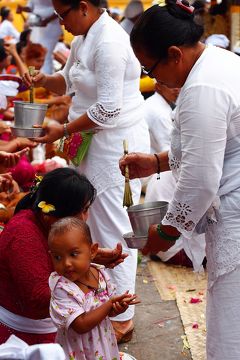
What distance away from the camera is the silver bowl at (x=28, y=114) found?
377cm

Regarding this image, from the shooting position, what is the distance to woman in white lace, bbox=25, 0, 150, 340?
353 cm

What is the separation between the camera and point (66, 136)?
12.3ft

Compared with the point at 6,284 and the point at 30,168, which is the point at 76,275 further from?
the point at 30,168

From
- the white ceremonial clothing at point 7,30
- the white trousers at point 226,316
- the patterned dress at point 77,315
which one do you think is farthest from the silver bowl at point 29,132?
the white ceremonial clothing at point 7,30

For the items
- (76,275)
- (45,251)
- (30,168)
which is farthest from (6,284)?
(30,168)

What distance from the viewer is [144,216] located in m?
2.75

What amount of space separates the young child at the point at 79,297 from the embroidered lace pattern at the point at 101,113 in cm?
117

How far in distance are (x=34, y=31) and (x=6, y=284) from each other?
8386 mm

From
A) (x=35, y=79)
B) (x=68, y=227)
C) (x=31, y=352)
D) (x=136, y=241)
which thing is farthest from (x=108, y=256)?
(x=35, y=79)

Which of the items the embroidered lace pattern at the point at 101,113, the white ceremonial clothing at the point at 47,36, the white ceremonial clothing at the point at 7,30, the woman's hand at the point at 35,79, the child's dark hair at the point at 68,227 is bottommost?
the white ceremonial clothing at the point at 7,30

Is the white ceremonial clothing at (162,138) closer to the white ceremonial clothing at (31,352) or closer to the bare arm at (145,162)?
the bare arm at (145,162)

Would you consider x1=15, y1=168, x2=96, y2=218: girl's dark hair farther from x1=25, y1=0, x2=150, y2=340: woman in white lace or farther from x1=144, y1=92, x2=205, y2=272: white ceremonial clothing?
x1=144, y1=92, x2=205, y2=272: white ceremonial clothing

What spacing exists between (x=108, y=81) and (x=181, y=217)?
4.39 feet

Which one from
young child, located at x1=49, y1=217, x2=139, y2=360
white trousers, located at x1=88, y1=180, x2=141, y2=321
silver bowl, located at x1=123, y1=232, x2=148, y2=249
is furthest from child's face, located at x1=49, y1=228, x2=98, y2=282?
white trousers, located at x1=88, y1=180, x2=141, y2=321
